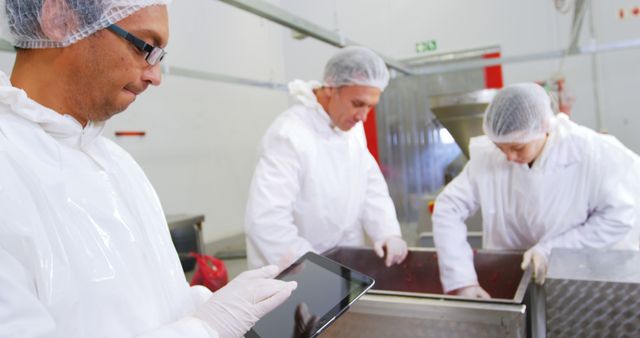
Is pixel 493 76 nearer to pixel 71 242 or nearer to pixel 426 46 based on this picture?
pixel 426 46

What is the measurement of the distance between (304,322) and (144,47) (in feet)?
1.65

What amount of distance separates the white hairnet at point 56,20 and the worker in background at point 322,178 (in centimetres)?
98

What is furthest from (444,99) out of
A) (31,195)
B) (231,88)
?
(31,195)

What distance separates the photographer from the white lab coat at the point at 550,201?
139 centimetres

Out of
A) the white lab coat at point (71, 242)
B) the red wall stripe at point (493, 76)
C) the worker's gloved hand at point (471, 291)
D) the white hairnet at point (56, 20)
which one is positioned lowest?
the worker's gloved hand at point (471, 291)

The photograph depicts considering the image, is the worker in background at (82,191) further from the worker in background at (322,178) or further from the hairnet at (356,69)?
the hairnet at (356,69)

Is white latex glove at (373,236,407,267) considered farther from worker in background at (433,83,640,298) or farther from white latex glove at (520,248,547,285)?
white latex glove at (520,248,547,285)

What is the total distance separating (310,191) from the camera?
168 centimetres

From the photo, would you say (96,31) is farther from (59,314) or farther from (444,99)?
(444,99)

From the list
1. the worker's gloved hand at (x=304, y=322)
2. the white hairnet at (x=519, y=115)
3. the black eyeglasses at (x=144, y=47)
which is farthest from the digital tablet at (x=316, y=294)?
the white hairnet at (x=519, y=115)

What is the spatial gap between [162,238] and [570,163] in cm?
128

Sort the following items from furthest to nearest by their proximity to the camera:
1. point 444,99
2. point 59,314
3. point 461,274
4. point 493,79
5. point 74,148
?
1. point 493,79
2. point 444,99
3. point 461,274
4. point 74,148
5. point 59,314

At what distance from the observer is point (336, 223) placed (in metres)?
1.73

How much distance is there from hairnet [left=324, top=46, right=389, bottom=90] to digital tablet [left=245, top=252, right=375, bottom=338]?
91 centimetres
